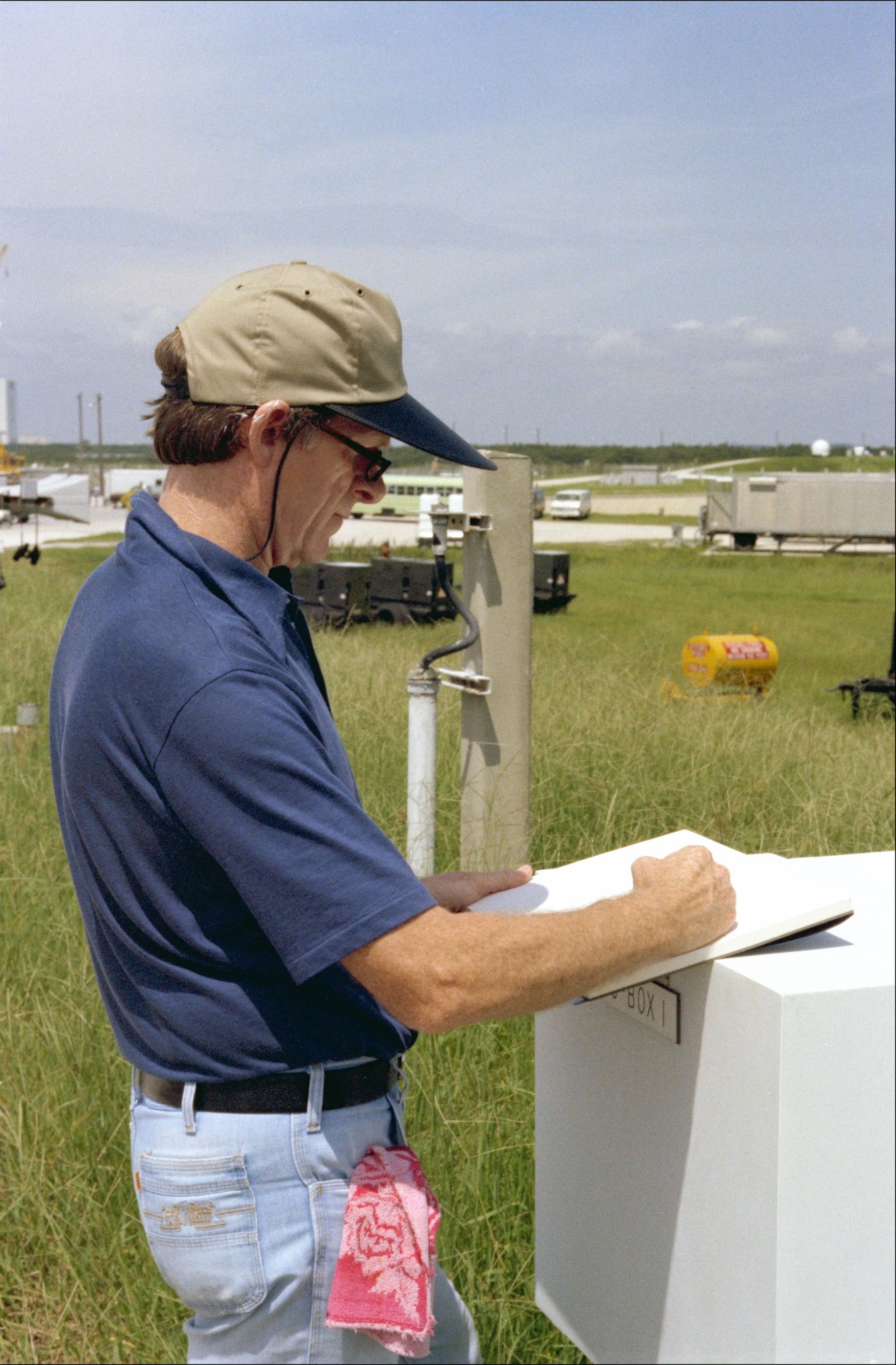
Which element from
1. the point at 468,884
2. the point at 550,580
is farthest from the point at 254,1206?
the point at 550,580

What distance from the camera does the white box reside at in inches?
57.4

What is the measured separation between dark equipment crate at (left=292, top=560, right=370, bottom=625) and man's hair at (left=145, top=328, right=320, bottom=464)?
14.9 metres

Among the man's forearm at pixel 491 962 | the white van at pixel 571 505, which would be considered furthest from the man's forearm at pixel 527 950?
the white van at pixel 571 505

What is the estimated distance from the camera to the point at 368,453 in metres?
1.63

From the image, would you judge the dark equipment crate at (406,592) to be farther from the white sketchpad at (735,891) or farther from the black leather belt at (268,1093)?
the black leather belt at (268,1093)

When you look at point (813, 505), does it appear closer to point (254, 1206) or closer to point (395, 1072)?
point (395, 1072)

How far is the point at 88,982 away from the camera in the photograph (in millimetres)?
3543

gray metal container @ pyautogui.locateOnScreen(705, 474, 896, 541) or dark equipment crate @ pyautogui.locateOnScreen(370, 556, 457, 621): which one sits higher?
gray metal container @ pyautogui.locateOnScreen(705, 474, 896, 541)

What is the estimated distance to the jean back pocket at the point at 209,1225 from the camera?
154 centimetres

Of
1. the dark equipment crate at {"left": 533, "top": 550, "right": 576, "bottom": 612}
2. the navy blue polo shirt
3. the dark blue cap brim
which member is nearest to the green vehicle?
the dark equipment crate at {"left": 533, "top": 550, "right": 576, "bottom": 612}

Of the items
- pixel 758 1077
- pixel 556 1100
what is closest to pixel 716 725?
pixel 556 1100

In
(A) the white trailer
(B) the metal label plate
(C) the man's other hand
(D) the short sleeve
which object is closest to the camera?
(D) the short sleeve

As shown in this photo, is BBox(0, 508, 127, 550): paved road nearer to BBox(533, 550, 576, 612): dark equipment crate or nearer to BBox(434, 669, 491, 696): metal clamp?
BBox(533, 550, 576, 612): dark equipment crate

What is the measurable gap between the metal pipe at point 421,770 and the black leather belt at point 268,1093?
98.8 inches
